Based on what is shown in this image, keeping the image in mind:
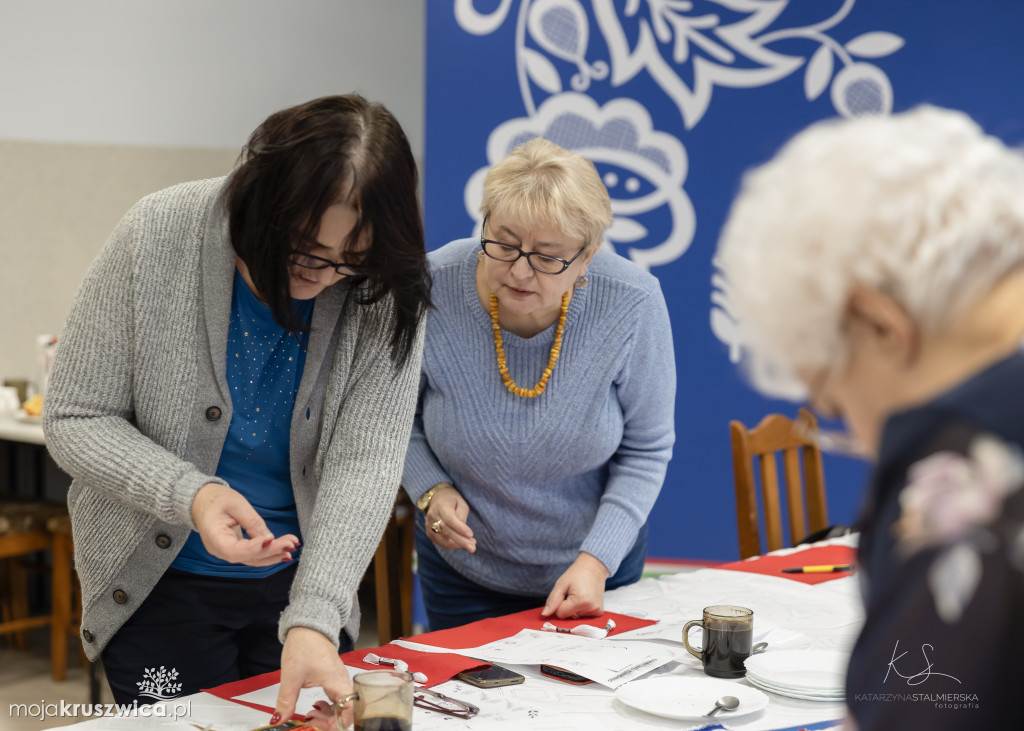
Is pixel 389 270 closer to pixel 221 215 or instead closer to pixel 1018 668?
pixel 221 215

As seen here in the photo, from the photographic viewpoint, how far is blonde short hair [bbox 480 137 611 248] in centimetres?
185

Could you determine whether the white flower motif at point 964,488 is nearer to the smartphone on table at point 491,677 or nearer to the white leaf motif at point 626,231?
the smartphone on table at point 491,677

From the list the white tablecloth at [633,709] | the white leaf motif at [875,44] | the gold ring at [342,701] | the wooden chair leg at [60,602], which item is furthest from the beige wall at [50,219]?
the gold ring at [342,701]

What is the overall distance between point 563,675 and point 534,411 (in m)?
0.61

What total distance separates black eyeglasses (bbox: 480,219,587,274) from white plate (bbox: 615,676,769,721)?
2.51ft

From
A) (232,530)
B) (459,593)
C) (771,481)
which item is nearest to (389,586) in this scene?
(459,593)

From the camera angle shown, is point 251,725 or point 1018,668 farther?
point 251,725

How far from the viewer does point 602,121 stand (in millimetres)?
3611

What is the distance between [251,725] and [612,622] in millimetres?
668

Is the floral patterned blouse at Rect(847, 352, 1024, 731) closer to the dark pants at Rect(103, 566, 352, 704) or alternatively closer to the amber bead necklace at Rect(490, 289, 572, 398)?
the dark pants at Rect(103, 566, 352, 704)

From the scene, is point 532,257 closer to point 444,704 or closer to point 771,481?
point 444,704

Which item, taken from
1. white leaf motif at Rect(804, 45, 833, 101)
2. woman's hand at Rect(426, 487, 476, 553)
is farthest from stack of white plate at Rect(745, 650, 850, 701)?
white leaf motif at Rect(804, 45, 833, 101)

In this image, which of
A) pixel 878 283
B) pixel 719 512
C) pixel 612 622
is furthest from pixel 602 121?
pixel 878 283

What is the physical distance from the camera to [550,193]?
1860mm
